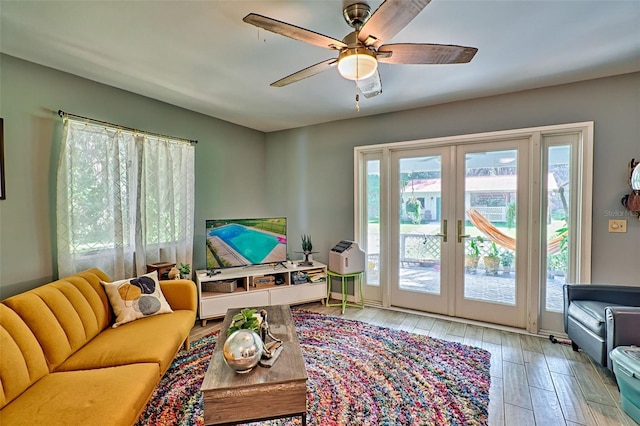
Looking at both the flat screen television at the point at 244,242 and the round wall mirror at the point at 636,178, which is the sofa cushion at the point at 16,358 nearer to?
the flat screen television at the point at 244,242

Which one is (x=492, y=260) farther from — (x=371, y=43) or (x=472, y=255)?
(x=371, y=43)

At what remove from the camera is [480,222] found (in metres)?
3.17

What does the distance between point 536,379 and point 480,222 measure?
1.53m

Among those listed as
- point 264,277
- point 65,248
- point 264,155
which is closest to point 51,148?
point 65,248

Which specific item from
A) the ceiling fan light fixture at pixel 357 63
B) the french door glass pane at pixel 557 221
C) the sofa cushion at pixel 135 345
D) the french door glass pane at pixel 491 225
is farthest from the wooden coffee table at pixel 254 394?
the french door glass pane at pixel 557 221

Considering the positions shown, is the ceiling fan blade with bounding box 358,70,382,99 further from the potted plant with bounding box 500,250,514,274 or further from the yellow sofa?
the potted plant with bounding box 500,250,514,274

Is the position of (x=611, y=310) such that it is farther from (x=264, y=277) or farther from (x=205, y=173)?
(x=205, y=173)

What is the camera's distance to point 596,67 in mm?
2395

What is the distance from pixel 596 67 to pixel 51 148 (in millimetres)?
4523

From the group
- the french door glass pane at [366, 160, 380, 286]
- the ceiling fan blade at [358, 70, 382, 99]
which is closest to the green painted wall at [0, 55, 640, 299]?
the french door glass pane at [366, 160, 380, 286]

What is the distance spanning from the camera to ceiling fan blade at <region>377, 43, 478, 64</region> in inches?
58.6

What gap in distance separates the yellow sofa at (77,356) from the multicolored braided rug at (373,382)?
278mm

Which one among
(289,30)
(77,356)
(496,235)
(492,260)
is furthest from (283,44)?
(492,260)

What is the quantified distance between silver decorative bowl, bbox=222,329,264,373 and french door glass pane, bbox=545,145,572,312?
2.96 meters
